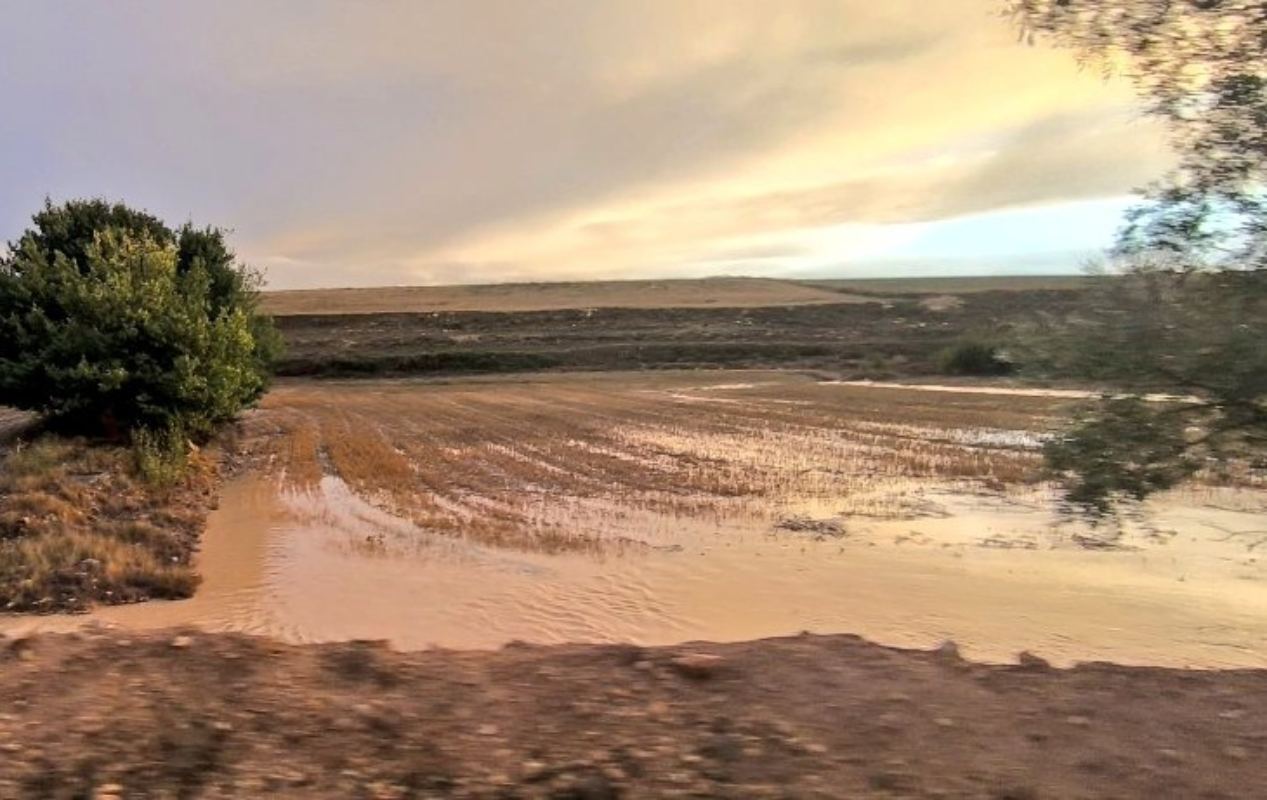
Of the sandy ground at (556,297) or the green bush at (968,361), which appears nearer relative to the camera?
the green bush at (968,361)

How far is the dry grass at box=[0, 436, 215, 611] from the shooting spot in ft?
41.1

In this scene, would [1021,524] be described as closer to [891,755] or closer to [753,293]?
[891,755]

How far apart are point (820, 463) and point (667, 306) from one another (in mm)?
64515

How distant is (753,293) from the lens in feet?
345

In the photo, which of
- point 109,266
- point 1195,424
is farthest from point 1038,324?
point 109,266

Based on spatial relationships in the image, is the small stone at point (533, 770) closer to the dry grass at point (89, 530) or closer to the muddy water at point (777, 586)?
the muddy water at point (777, 586)

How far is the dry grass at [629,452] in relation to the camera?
18328 mm

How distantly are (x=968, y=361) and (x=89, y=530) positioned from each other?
4725cm

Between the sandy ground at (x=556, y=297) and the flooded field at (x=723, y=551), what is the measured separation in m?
61.2

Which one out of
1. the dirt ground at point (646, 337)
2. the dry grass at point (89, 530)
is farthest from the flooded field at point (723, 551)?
the dirt ground at point (646, 337)

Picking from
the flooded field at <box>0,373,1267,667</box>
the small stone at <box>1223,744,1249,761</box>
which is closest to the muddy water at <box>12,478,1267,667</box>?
the flooded field at <box>0,373,1267,667</box>

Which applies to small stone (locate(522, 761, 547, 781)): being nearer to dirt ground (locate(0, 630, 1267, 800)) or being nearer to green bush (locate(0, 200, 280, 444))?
dirt ground (locate(0, 630, 1267, 800))

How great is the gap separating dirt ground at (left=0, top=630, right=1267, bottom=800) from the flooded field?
300cm

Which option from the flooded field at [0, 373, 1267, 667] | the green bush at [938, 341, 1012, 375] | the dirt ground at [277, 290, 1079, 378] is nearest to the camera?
the flooded field at [0, 373, 1267, 667]
